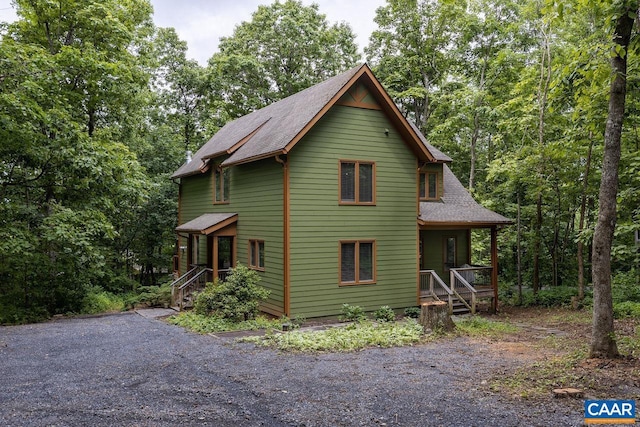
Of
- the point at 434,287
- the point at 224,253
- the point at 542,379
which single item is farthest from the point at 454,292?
the point at 224,253

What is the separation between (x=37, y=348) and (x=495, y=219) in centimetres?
1461

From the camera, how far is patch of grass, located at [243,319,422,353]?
34.1 ft

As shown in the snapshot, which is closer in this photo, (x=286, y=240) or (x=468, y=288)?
(x=286, y=240)

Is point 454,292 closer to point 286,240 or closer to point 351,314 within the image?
point 351,314

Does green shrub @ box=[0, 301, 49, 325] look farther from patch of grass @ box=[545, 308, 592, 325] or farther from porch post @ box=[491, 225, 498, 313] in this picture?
patch of grass @ box=[545, 308, 592, 325]

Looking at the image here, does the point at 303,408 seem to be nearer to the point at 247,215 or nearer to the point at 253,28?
the point at 247,215

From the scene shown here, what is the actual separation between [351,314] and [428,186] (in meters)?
7.34

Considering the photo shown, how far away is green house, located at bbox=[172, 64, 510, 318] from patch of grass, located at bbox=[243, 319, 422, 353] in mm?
2351

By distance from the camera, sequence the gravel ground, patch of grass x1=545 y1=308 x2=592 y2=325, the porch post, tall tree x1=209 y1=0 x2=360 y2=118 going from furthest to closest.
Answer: tall tree x1=209 y1=0 x2=360 y2=118 → the porch post → patch of grass x1=545 y1=308 x2=592 y2=325 → the gravel ground

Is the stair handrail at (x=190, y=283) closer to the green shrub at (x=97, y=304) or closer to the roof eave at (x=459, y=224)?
the green shrub at (x=97, y=304)

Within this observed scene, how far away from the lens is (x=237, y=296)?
13641mm

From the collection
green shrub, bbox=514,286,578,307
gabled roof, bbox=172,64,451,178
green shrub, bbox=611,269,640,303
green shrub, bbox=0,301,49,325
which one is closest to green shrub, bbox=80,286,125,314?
green shrub, bbox=0,301,49,325

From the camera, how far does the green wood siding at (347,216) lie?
13.9 meters

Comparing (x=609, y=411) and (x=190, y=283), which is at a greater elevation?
(x=190, y=283)
